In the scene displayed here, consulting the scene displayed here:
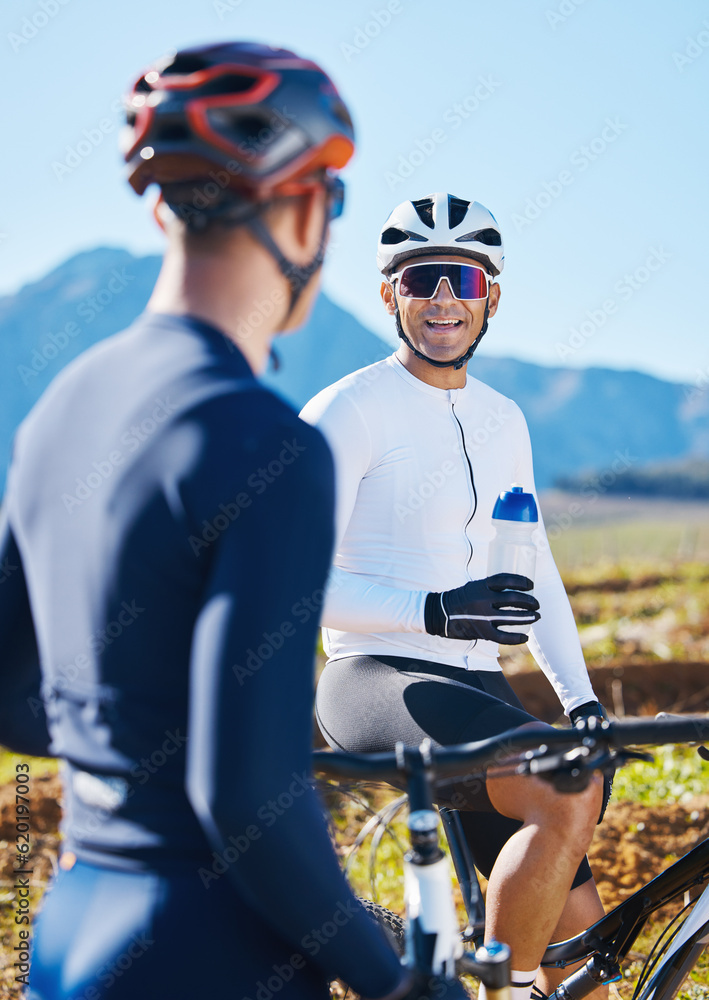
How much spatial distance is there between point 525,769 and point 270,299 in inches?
38.2

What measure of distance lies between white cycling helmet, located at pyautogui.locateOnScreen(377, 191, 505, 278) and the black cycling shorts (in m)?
1.64

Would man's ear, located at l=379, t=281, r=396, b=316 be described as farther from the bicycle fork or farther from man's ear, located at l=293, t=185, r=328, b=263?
the bicycle fork

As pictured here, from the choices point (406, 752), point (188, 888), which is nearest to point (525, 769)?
point (406, 752)

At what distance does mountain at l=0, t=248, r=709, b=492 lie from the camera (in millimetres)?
128875

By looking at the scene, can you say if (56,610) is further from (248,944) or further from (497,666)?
(497,666)

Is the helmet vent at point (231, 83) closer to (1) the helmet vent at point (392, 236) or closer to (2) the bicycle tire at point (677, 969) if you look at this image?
(1) the helmet vent at point (392, 236)

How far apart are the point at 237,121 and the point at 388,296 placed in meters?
2.34

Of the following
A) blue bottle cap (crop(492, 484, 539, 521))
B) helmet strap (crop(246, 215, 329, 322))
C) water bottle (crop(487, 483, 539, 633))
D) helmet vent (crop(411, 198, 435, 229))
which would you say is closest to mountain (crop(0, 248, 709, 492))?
helmet vent (crop(411, 198, 435, 229))

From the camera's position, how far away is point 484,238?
11.6 ft

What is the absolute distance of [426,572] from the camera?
9.95 feet

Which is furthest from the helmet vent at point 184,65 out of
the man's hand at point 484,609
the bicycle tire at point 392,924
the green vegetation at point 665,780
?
the green vegetation at point 665,780

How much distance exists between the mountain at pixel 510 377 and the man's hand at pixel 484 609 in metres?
115

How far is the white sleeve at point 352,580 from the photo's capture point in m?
2.73

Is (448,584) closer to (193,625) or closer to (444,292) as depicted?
(444,292)
